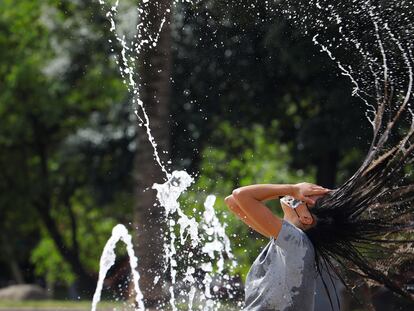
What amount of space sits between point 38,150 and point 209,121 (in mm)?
7908

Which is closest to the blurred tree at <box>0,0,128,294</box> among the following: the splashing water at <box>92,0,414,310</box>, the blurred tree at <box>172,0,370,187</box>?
the blurred tree at <box>172,0,370,187</box>

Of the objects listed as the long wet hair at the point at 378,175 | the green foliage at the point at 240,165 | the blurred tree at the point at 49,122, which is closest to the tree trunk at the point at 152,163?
the green foliage at the point at 240,165

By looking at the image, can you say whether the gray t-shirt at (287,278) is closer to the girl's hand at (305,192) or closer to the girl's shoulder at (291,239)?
the girl's shoulder at (291,239)

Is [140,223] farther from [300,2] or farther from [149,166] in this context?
[300,2]

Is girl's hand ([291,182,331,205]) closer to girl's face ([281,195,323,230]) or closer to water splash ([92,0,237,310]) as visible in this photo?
girl's face ([281,195,323,230])

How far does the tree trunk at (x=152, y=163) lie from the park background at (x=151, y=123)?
18 millimetres

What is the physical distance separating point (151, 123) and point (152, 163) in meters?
0.47

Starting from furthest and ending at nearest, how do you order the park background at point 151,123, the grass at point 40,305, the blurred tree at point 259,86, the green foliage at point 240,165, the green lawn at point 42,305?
1. the grass at point 40,305
2. the green lawn at point 42,305
3. the green foliage at point 240,165
4. the park background at point 151,123
5. the blurred tree at point 259,86

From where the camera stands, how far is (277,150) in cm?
1641

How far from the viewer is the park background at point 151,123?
8.02 m

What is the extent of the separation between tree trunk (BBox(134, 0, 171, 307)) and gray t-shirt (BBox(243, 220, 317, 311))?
15.5ft

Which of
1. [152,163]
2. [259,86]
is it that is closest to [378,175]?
[152,163]

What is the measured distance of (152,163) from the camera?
9.49 metres

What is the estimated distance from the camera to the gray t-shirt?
3793mm
